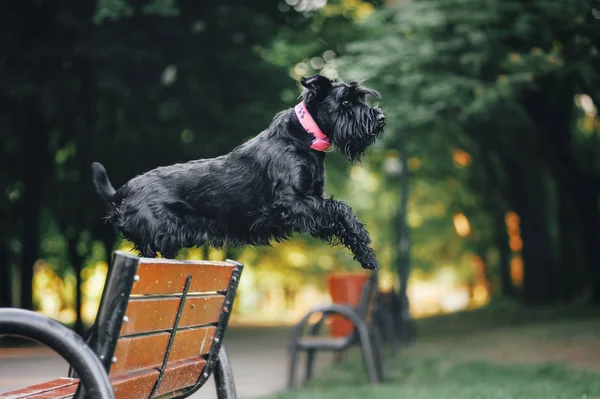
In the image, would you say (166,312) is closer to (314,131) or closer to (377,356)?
(314,131)

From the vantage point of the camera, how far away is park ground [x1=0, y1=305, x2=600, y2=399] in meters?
8.91

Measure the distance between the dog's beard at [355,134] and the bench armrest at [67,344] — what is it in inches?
46.7

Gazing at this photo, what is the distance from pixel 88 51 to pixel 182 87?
2350mm

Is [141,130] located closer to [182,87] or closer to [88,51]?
[182,87]

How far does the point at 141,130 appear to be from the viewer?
16.8 meters

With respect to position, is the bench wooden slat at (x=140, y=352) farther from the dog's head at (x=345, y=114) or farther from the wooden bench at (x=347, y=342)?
the wooden bench at (x=347, y=342)

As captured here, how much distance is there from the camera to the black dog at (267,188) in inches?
121

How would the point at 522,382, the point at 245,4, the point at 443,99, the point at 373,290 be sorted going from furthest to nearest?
1. the point at 245,4
2. the point at 443,99
3. the point at 373,290
4. the point at 522,382

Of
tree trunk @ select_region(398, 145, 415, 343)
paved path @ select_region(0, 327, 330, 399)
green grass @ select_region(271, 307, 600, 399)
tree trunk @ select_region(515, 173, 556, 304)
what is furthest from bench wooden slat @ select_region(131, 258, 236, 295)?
tree trunk @ select_region(515, 173, 556, 304)

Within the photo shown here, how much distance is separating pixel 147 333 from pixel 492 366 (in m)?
8.68

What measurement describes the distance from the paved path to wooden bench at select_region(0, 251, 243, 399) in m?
4.93

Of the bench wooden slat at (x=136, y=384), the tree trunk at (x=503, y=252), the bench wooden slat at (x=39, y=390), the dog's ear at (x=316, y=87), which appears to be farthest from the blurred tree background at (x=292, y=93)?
the dog's ear at (x=316, y=87)

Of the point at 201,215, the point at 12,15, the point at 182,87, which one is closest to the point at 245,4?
the point at 182,87

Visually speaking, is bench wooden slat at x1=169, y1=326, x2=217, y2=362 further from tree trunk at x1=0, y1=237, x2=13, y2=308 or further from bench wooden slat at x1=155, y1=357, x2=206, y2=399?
tree trunk at x1=0, y1=237, x2=13, y2=308
